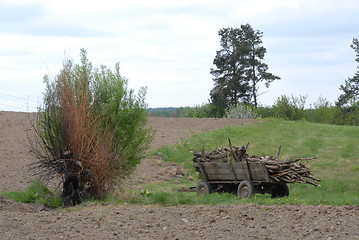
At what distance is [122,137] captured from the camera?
14.7 m

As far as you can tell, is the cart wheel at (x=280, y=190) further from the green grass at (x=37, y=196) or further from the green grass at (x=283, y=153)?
the green grass at (x=37, y=196)

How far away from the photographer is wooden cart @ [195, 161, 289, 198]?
13.9m

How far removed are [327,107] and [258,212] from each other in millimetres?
34081

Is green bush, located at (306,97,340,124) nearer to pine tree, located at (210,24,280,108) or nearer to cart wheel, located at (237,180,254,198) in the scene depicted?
pine tree, located at (210,24,280,108)

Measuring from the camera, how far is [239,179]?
572 inches

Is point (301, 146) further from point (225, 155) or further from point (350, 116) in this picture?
point (350, 116)

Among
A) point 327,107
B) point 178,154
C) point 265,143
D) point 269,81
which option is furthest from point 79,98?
point 269,81

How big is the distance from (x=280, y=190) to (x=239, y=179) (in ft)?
3.55

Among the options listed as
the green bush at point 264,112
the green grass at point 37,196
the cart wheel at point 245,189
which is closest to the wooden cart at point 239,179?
the cart wheel at point 245,189

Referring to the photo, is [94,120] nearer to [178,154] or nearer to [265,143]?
[178,154]

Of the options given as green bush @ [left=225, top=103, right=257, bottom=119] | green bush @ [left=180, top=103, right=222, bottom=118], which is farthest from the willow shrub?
green bush @ [left=180, top=103, right=222, bottom=118]

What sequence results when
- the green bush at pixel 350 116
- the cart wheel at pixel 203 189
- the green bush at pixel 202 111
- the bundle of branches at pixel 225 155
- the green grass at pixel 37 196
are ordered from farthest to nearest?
the green bush at pixel 202 111, the green bush at pixel 350 116, the cart wheel at pixel 203 189, the bundle of branches at pixel 225 155, the green grass at pixel 37 196

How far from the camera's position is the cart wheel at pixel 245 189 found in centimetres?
1388

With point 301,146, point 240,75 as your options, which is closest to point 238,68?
point 240,75
